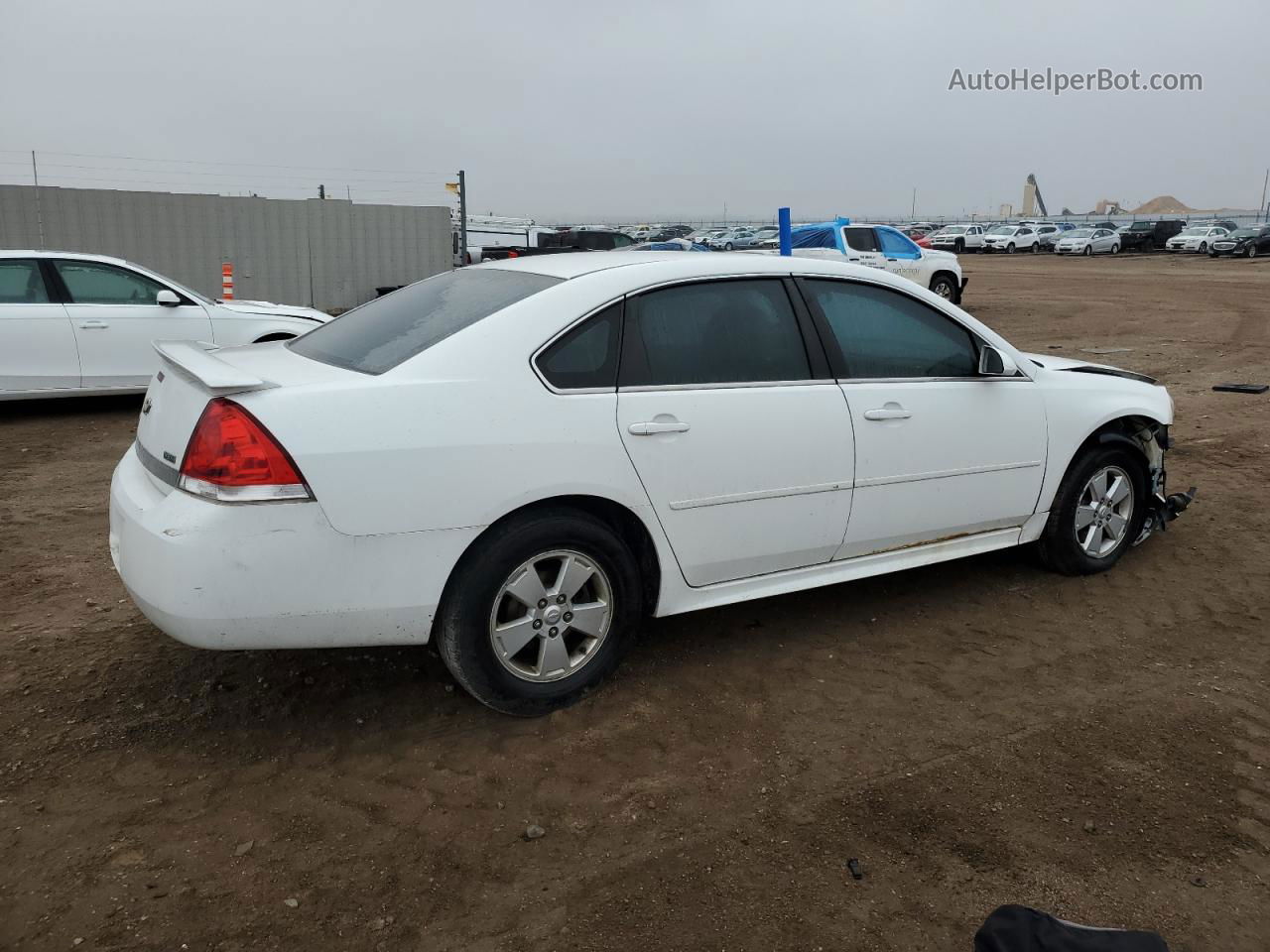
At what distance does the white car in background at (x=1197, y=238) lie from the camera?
4366cm

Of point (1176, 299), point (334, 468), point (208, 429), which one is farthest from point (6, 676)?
point (1176, 299)

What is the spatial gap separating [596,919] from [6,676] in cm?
260

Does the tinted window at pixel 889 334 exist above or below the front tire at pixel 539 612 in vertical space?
above

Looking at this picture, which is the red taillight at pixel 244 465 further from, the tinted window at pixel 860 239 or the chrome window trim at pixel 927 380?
the tinted window at pixel 860 239

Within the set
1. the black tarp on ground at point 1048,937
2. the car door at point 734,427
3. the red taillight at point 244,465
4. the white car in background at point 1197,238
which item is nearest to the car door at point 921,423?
the car door at point 734,427

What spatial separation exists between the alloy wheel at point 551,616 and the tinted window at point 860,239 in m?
16.8

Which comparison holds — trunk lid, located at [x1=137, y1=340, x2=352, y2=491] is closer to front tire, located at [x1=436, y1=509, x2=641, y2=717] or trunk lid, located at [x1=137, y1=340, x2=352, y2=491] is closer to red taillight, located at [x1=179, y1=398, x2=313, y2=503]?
red taillight, located at [x1=179, y1=398, x2=313, y2=503]

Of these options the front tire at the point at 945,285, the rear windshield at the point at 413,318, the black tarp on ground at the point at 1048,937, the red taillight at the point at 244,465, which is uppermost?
the front tire at the point at 945,285

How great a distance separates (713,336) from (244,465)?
1763 mm

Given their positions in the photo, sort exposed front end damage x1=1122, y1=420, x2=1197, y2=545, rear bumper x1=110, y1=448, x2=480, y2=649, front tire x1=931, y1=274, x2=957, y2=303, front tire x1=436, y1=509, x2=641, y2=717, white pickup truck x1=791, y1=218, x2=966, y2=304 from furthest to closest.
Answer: front tire x1=931, y1=274, x2=957, y2=303 < white pickup truck x1=791, y1=218, x2=966, y2=304 < exposed front end damage x1=1122, y1=420, x2=1197, y2=545 < front tire x1=436, y1=509, x2=641, y2=717 < rear bumper x1=110, y1=448, x2=480, y2=649

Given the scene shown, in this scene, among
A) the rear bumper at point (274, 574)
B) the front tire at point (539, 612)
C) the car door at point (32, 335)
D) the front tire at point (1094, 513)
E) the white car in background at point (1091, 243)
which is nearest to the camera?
the rear bumper at point (274, 574)

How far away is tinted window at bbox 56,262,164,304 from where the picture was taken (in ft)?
30.2

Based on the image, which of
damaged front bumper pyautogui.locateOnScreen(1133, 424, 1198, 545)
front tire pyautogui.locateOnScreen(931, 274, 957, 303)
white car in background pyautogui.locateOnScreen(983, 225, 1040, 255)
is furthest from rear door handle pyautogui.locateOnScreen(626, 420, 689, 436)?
white car in background pyautogui.locateOnScreen(983, 225, 1040, 255)

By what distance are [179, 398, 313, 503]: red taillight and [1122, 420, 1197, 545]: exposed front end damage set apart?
3923 millimetres
